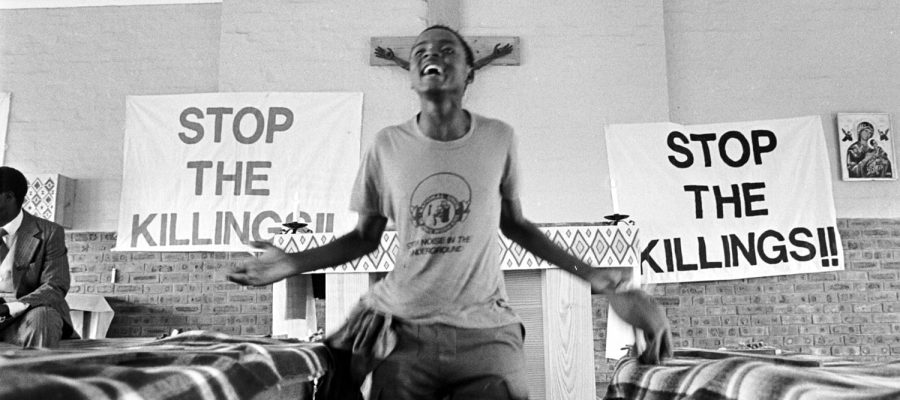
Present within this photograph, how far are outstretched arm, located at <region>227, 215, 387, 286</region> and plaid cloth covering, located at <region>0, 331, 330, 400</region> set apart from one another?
120mm

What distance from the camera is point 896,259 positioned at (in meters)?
5.20

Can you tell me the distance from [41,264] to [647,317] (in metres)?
2.69

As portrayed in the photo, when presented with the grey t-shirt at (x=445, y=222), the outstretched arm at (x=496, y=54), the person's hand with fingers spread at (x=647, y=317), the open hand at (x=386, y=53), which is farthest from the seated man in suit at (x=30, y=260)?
the outstretched arm at (x=496, y=54)

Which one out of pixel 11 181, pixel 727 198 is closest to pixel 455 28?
pixel 727 198

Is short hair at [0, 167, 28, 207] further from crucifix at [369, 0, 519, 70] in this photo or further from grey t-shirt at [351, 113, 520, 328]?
crucifix at [369, 0, 519, 70]

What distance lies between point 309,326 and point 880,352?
153 inches

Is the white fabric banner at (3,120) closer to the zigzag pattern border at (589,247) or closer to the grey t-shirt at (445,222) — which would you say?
the zigzag pattern border at (589,247)

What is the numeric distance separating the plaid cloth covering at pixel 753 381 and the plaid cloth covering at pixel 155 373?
52cm

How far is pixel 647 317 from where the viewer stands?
119 cm

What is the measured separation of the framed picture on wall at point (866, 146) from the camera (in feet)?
17.3

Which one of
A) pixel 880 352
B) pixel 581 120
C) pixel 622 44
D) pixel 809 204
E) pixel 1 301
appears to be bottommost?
pixel 880 352

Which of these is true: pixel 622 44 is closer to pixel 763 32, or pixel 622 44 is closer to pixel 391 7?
pixel 763 32

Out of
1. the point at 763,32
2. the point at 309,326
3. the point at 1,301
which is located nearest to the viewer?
the point at 1,301

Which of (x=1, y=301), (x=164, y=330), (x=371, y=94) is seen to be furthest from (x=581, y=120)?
(x=1, y=301)
